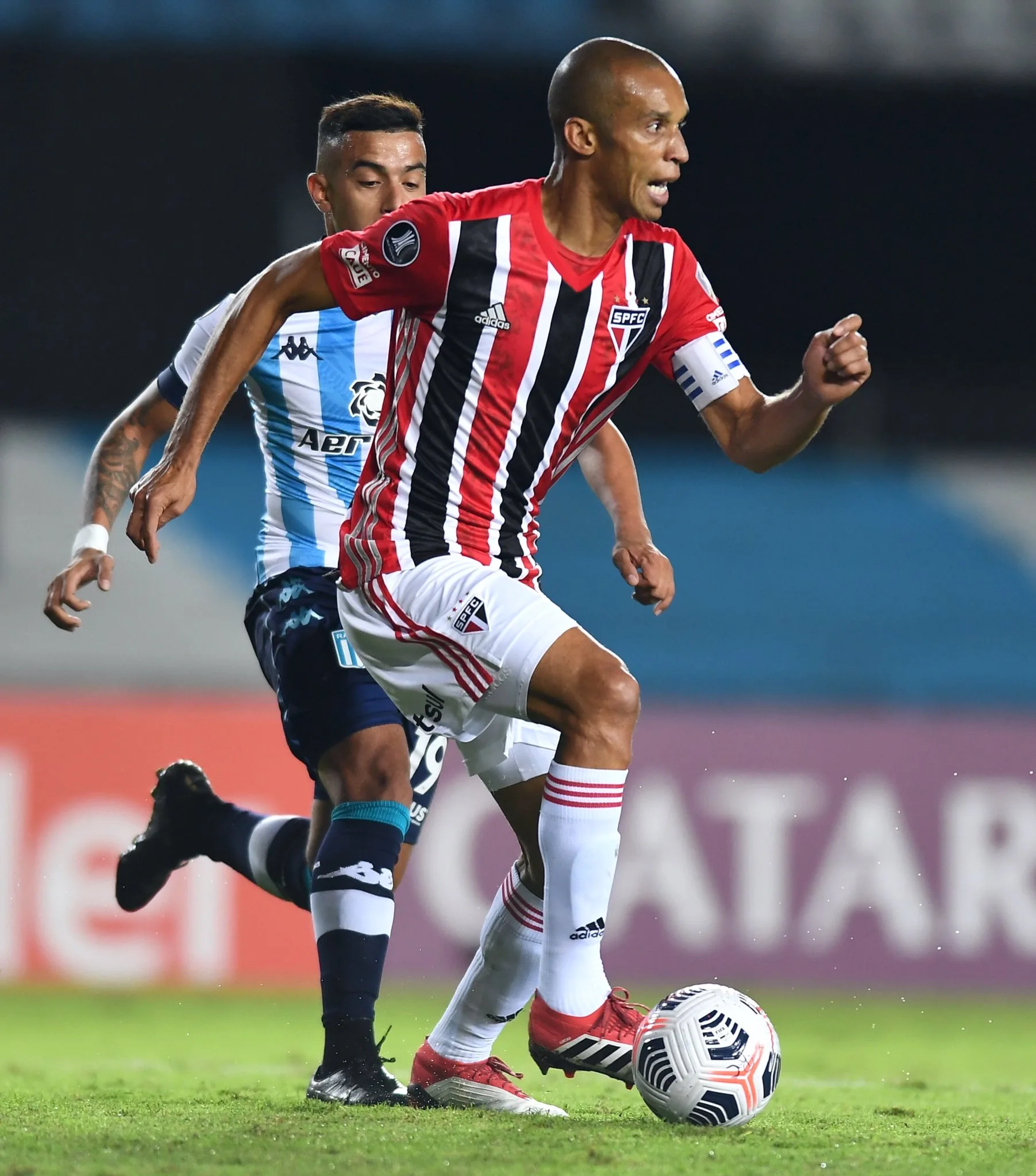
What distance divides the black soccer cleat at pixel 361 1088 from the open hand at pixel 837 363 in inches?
67.8

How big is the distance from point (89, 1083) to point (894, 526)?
7552 mm

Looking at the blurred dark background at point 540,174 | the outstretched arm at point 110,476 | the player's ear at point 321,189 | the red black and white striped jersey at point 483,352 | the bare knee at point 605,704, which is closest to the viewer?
the bare knee at point 605,704

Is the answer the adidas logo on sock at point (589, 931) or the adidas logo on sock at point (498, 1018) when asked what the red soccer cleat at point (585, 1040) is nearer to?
the adidas logo on sock at point (589, 931)

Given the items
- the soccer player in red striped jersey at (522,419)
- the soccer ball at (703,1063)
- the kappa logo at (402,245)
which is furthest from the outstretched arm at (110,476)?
the soccer ball at (703,1063)

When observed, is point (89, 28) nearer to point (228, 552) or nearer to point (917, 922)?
point (228, 552)

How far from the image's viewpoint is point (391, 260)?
12.6 feet

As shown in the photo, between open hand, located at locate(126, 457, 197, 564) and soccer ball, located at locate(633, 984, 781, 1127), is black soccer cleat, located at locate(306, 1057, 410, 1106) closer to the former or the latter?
soccer ball, located at locate(633, 984, 781, 1127)

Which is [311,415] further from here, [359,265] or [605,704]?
[605,704]

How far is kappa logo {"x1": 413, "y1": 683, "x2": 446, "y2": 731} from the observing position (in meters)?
3.90

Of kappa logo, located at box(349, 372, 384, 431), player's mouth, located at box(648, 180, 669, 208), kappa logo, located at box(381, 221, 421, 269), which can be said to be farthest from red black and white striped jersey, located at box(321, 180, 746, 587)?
kappa logo, located at box(349, 372, 384, 431)

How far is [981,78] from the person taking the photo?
1345 cm

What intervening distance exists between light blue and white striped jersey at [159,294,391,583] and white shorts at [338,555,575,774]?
31.5 inches

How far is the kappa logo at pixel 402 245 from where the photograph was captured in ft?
12.6

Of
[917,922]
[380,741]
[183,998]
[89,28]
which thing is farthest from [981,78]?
[380,741]
